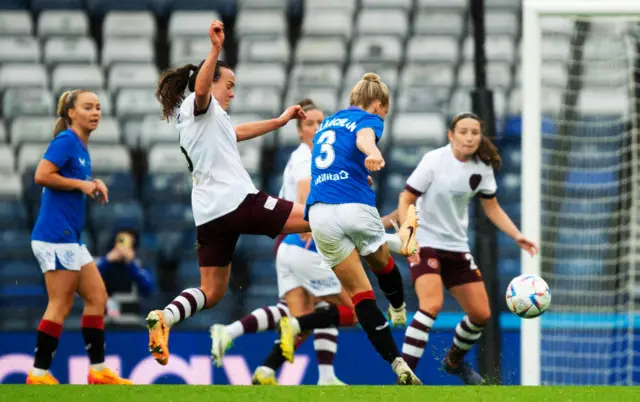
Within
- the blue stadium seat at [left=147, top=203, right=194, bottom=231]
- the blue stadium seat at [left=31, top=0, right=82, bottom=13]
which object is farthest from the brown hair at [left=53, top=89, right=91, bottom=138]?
the blue stadium seat at [left=31, top=0, right=82, bottom=13]

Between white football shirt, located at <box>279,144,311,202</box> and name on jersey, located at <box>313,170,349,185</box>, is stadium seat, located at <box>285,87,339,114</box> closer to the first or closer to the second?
white football shirt, located at <box>279,144,311,202</box>

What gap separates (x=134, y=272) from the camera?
32.7 feet

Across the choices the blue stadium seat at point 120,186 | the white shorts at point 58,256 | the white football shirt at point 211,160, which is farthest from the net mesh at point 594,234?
the blue stadium seat at point 120,186

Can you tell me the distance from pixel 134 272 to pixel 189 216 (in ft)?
6.09

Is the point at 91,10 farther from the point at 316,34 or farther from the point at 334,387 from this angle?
the point at 334,387

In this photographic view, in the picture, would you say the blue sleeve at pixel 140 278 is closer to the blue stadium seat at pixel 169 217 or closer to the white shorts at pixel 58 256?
the blue stadium seat at pixel 169 217

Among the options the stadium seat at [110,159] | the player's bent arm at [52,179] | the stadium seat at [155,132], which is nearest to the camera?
the player's bent arm at [52,179]

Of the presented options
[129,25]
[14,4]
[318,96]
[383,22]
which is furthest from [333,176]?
[14,4]

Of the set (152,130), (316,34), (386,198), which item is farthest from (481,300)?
(316,34)

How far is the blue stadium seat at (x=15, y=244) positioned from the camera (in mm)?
11453

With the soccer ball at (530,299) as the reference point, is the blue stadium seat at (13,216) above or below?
above

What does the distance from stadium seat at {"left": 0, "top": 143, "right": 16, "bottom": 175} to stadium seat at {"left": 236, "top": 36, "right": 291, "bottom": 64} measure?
2.62 m

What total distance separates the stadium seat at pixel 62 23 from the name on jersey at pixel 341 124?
8.92 metres

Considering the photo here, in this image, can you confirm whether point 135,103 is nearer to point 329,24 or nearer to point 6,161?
point 6,161
